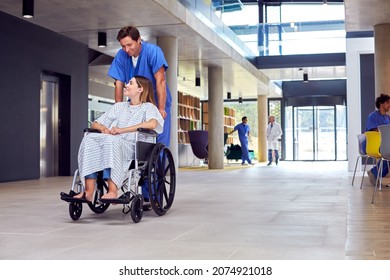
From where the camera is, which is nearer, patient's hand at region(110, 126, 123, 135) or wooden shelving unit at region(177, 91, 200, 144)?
patient's hand at region(110, 126, 123, 135)

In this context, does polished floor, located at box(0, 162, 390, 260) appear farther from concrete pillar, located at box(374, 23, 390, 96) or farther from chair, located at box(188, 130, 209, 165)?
chair, located at box(188, 130, 209, 165)

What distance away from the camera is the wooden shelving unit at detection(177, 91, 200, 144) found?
16734mm

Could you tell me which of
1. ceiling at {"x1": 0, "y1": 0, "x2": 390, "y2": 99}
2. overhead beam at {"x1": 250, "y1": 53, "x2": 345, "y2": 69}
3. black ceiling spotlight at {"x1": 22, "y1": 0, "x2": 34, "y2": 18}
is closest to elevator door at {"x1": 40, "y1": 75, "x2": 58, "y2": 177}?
ceiling at {"x1": 0, "y1": 0, "x2": 390, "y2": 99}

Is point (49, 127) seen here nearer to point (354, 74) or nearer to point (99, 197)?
point (99, 197)

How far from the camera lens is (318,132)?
21234 millimetres

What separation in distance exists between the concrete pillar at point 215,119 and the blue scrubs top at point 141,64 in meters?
9.31

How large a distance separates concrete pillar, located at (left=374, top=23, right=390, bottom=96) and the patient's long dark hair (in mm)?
6682

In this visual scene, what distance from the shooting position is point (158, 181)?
3.90 metres

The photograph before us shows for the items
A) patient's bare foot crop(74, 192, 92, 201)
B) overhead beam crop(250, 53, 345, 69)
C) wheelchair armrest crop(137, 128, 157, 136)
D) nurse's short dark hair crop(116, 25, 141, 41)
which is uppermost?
overhead beam crop(250, 53, 345, 69)

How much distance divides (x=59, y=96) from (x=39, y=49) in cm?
117

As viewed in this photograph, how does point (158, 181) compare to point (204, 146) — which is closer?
point (158, 181)
